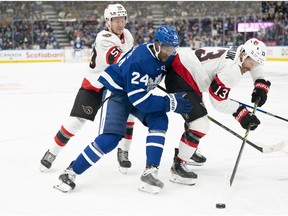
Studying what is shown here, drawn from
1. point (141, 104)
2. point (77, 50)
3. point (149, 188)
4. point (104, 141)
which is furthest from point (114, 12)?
point (77, 50)

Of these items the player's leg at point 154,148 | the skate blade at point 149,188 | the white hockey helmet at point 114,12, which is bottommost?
the skate blade at point 149,188

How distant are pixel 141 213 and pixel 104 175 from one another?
2.56 feet

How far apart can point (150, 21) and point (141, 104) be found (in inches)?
624

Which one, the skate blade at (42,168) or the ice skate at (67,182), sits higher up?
the ice skate at (67,182)

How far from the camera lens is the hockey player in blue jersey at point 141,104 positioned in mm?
2666

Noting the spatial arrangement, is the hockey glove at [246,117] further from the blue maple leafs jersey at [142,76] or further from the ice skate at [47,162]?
the ice skate at [47,162]

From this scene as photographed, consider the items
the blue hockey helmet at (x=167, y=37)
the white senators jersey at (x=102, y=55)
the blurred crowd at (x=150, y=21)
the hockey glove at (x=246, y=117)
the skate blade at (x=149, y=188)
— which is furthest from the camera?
→ the blurred crowd at (x=150, y=21)

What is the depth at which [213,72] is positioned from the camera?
2969mm

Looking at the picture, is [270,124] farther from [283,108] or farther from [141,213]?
[141,213]

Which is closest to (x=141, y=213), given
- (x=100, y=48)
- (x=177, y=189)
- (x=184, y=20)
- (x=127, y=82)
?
(x=177, y=189)

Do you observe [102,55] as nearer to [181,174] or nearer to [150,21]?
[181,174]

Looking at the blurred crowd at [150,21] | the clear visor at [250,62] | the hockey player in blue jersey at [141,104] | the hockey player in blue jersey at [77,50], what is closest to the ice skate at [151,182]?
the hockey player in blue jersey at [141,104]

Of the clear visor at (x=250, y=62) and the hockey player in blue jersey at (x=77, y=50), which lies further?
the hockey player in blue jersey at (x=77, y=50)

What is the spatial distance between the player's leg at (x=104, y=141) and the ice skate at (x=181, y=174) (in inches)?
19.1
